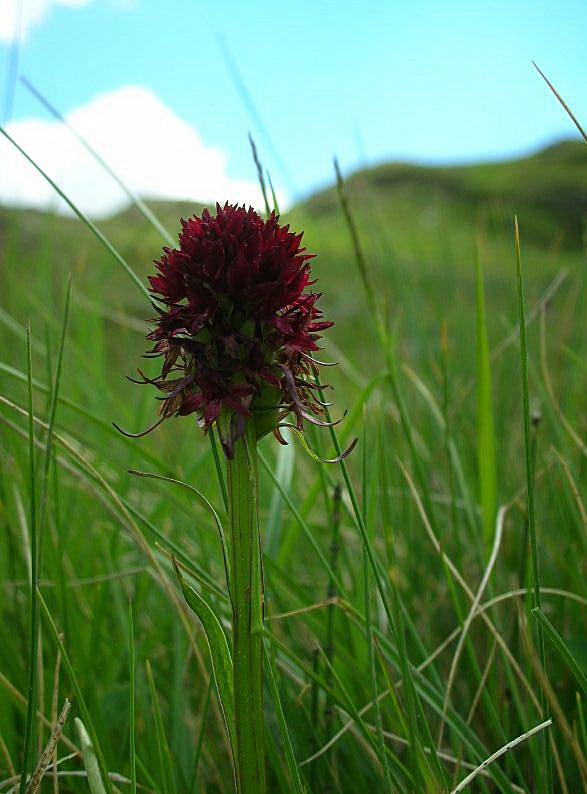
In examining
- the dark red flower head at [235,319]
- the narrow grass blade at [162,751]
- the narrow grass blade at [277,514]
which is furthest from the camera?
the narrow grass blade at [277,514]

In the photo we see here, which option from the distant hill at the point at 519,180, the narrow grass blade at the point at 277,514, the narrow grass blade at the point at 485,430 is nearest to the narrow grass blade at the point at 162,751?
the narrow grass blade at the point at 277,514

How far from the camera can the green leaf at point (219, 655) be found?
60cm

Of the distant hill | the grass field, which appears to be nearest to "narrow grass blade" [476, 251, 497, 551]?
the grass field

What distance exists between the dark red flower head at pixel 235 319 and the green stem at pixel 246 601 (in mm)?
36

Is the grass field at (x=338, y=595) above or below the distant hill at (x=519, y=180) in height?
below

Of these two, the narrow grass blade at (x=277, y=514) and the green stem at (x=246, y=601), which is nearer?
the green stem at (x=246, y=601)

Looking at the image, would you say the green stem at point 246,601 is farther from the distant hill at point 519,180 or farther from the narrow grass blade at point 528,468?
the distant hill at point 519,180

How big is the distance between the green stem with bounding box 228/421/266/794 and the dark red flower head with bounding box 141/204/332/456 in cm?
4

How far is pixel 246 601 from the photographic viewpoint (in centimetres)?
59

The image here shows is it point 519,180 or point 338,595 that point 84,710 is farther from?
point 519,180

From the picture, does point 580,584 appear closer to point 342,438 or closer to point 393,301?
point 342,438

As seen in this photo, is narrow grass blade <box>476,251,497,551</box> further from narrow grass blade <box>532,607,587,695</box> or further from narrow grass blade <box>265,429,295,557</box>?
narrow grass blade <box>532,607,587,695</box>

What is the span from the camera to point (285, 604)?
1.11 metres

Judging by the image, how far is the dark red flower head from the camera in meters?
0.56
